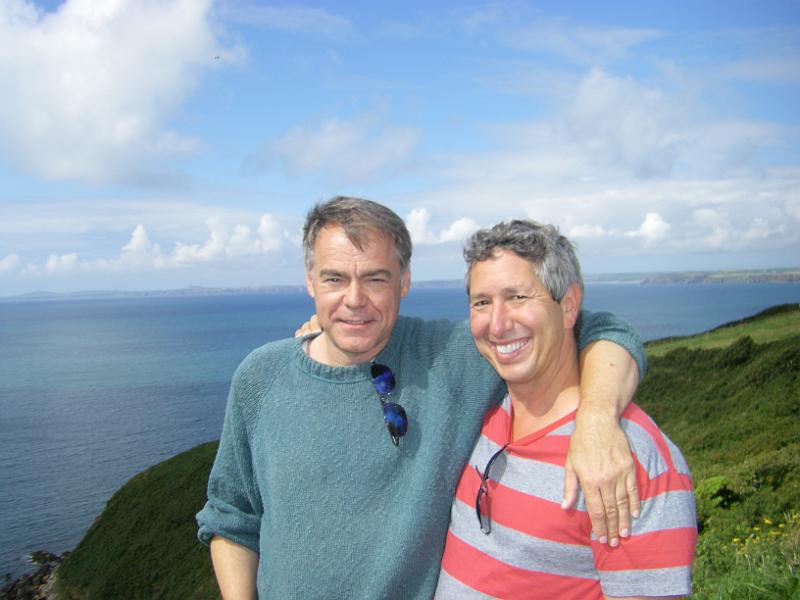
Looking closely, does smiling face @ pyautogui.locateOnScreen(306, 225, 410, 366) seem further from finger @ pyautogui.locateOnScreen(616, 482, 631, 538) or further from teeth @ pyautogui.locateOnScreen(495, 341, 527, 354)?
finger @ pyautogui.locateOnScreen(616, 482, 631, 538)

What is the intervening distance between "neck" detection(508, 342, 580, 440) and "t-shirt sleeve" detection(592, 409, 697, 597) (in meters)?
0.60

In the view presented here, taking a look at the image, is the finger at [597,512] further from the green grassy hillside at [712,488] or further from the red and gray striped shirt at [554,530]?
the green grassy hillside at [712,488]

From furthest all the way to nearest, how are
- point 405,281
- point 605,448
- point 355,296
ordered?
point 405,281, point 355,296, point 605,448

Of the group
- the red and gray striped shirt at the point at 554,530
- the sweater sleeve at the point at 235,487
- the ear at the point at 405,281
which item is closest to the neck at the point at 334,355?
the ear at the point at 405,281

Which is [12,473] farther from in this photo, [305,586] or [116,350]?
[116,350]

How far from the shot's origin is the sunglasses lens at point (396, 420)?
3.36 meters

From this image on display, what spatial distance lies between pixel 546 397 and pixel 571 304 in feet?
1.71

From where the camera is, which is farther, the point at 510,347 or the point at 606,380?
the point at 510,347

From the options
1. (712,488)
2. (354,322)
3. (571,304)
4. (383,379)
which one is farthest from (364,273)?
(712,488)

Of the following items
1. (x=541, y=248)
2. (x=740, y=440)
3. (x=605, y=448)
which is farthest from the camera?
(x=740, y=440)

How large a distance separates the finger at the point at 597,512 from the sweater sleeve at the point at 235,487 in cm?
199

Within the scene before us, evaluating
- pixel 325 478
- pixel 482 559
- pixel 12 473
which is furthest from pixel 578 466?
pixel 12 473

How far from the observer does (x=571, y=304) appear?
3.41 m

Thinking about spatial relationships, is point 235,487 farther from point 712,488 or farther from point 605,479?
point 712,488
